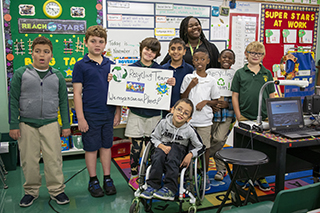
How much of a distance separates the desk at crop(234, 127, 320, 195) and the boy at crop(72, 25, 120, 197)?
1.27 metres

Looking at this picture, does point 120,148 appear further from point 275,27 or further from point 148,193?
point 275,27

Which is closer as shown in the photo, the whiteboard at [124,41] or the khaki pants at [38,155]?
the khaki pants at [38,155]

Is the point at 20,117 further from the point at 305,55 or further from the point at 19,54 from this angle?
the point at 305,55

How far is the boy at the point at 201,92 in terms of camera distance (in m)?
2.67

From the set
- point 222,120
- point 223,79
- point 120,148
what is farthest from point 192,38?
point 120,148

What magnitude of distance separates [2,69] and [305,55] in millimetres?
5098

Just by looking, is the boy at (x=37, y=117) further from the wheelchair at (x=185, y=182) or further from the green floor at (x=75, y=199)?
the wheelchair at (x=185, y=182)

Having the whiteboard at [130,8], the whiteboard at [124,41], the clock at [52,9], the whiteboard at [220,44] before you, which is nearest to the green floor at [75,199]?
the whiteboard at [124,41]

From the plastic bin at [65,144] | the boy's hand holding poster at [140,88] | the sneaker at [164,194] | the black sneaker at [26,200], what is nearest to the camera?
the sneaker at [164,194]

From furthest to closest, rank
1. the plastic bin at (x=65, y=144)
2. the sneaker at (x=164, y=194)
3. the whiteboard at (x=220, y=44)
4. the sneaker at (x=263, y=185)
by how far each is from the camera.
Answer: the whiteboard at (x=220, y=44)
the plastic bin at (x=65, y=144)
the sneaker at (x=263, y=185)
the sneaker at (x=164, y=194)

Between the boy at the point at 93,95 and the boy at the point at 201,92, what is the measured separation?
A: 78 centimetres

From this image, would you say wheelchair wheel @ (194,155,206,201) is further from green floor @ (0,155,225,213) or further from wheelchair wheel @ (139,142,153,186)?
wheelchair wheel @ (139,142,153,186)

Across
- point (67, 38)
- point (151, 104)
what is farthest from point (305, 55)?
point (67, 38)

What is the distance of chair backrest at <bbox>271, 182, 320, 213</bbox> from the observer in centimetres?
120
